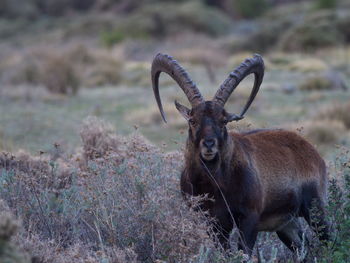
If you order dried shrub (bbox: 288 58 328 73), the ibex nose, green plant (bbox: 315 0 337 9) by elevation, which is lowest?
dried shrub (bbox: 288 58 328 73)

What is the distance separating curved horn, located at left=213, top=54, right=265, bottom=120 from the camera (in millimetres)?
6984

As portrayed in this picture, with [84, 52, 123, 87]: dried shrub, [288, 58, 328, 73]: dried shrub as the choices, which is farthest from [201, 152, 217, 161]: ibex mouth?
[288, 58, 328, 73]: dried shrub

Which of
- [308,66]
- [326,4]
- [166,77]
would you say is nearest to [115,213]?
[166,77]

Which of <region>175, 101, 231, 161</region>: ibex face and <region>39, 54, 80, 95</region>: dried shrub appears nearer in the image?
<region>175, 101, 231, 161</region>: ibex face

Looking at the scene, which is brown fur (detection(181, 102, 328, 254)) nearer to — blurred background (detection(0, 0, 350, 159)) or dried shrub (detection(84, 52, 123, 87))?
blurred background (detection(0, 0, 350, 159))

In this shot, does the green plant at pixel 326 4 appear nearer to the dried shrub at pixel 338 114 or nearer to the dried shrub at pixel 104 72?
the dried shrub at pixel 104 72

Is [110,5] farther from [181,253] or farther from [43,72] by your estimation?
[181,253]

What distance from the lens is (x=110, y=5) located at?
81.7 m

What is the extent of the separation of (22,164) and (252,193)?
3.63 m

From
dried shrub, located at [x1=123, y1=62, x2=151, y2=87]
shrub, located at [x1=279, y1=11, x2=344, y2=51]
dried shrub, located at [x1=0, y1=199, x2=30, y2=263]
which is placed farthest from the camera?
shrub, located at [x1=279, y1=11, x2=344, y2=51]

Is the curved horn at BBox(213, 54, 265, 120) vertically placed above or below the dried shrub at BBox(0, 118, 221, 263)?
above

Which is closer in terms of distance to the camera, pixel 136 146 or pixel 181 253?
pixel 181 253

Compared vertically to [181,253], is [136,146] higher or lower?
higher

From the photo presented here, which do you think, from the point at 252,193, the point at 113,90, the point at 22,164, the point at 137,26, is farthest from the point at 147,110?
the point at 137,26
